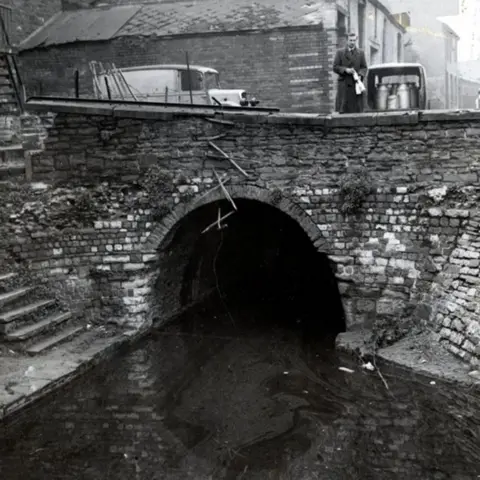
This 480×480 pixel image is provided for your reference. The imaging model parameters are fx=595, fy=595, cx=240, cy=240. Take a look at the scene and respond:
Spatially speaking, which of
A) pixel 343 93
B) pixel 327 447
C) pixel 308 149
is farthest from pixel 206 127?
pixel 327 447

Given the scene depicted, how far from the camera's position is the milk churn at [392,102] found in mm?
13423

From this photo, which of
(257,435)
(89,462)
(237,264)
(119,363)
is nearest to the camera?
(89,462)

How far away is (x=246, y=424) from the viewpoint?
23.2 ft

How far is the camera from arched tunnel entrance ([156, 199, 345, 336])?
11.0m

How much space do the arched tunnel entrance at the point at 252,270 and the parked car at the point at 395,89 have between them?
3.44 metres

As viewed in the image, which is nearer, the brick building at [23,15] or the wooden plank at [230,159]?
the wooden plank at [230,159]

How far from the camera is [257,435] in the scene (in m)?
6.78

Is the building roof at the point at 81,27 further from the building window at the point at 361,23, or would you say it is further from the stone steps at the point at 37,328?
the stone steps at the point at 37,328

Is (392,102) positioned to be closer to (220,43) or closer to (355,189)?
(355,189)

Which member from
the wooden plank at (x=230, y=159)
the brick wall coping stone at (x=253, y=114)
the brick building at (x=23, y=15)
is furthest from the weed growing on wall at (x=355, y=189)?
the brick building at (x=23, y=15)

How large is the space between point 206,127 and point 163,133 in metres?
0.75

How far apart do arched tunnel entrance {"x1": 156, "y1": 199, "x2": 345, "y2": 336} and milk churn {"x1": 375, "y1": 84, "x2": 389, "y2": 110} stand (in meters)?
3.30

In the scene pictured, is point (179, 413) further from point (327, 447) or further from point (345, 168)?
point (345, 168)

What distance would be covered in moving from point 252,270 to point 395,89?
5.40 m
